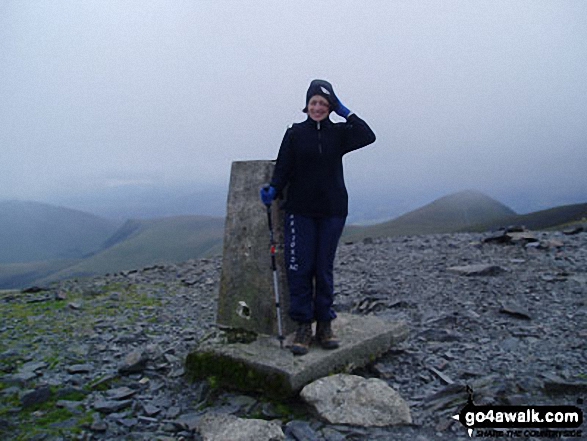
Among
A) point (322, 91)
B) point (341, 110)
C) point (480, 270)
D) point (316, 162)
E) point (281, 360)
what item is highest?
point (322, 91)

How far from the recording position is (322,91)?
6.43 meters

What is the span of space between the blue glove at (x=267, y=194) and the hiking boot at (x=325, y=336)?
183cm

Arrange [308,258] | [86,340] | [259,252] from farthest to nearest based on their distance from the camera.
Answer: [86,340] → [259,252] → [308,258]

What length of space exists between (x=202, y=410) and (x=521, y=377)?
395 cm

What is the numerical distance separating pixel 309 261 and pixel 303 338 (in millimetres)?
1027

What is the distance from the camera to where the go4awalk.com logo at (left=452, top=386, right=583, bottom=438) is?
5.16m

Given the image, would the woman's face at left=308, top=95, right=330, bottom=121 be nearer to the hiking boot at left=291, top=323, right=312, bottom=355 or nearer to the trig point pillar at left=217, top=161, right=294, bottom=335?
the trig point pillar at left=217, top=161, right=294, bottom=335

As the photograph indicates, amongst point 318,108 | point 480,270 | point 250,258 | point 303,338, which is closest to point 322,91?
point 318,108

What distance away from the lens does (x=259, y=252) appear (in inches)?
279

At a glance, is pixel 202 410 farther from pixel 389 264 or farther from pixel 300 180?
pixel 389 264

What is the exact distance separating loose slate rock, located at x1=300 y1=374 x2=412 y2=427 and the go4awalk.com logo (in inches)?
26.2

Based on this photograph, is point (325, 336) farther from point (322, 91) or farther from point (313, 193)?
point (322, 91)

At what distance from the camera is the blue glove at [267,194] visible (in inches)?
255

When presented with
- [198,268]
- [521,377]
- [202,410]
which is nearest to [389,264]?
[198,268]
